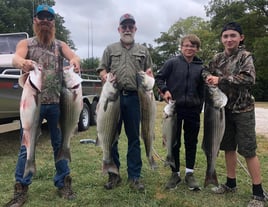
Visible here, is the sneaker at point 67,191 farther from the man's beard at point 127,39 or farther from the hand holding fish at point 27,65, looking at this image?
the man's beard at point 127,39

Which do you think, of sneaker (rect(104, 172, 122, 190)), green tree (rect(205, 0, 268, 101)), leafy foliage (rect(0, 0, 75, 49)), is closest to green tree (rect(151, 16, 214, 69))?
green tree (rect(205, 0, 268, 101))

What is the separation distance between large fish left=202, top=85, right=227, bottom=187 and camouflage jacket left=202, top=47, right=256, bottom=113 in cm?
17

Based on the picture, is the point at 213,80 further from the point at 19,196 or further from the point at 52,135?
the point at 19,196

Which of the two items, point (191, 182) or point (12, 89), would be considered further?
point (12, 89)

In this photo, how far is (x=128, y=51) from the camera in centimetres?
461

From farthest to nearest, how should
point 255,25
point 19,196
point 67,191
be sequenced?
point 255,25 → point 67,191 → point 19,196

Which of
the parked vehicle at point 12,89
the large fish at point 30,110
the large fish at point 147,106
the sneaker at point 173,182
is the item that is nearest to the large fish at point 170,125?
the large fish at point 147,106

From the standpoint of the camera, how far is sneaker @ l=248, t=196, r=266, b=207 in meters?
4.25

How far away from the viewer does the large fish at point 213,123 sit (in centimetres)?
423

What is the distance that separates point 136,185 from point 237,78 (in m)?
1.92

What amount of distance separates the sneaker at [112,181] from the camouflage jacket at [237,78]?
1775mm

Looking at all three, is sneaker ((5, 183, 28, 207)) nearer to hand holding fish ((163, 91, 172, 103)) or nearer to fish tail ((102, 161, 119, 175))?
fish tail ((102, 161, 119, 175))

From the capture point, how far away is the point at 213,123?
14.1ft

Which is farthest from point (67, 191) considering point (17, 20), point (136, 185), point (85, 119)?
point (17, 20)
